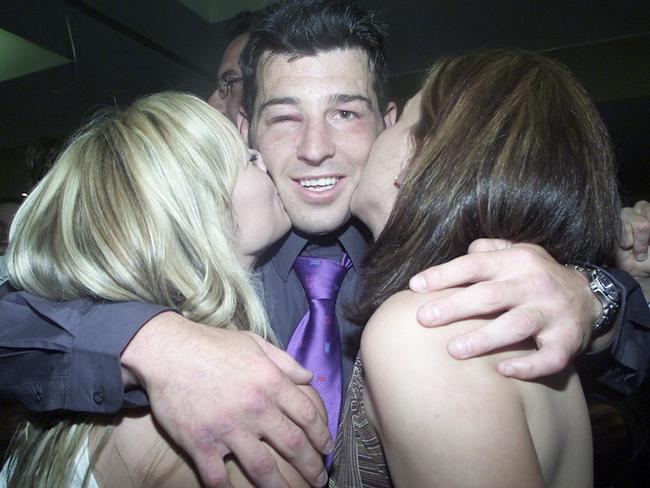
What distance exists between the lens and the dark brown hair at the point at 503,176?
939mm

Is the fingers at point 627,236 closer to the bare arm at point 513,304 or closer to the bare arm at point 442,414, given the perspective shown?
the bare arm at point 513,304

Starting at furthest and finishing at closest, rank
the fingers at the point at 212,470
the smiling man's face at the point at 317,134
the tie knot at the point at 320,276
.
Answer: the smiling man's face at the point at 317,134, the tie knot at the point at 320,276, the fingers at the point at 212,470

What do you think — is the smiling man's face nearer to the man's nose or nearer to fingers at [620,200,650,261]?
the man's nose

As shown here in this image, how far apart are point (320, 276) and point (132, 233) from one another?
2.33 feet

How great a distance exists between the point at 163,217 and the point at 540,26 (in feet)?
13.4

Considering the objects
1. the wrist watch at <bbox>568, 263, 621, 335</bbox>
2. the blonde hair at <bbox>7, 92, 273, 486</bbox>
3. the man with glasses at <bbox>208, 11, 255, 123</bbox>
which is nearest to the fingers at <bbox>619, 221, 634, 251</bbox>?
the wrist watch at <bbox>568, 263, 621, 335</bbox>

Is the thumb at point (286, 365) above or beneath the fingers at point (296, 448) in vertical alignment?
above

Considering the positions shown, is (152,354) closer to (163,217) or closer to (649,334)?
(163,217)

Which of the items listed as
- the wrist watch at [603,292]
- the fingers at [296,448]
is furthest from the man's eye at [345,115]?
the fingers at [296,448]

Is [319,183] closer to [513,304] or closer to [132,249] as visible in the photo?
[132,249]

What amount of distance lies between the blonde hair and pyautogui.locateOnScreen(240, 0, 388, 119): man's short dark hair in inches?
29.9

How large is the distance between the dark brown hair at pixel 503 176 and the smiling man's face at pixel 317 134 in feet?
1.94

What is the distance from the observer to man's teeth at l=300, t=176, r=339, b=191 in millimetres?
1684

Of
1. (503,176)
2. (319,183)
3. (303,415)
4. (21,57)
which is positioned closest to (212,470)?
(303,415)
